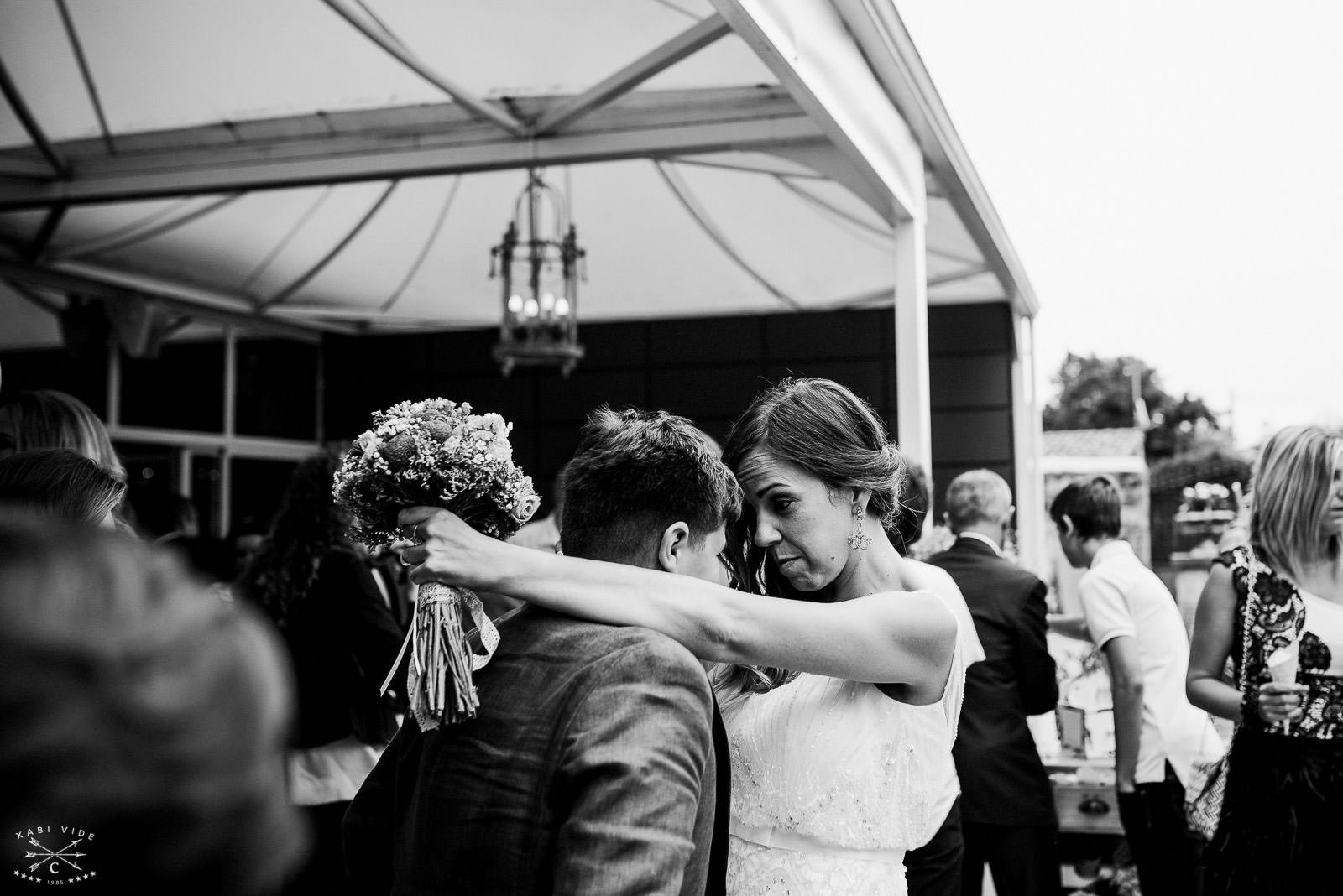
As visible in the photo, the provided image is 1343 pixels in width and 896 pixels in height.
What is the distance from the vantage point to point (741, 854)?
1979 mm

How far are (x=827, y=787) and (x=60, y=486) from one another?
1472 millimetres

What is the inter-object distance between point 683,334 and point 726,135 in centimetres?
568

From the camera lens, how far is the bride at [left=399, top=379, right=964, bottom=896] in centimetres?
183

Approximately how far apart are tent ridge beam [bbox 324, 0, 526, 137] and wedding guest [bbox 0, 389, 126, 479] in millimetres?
2820

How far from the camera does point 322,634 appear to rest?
350 cm

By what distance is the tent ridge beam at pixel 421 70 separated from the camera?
17.3ft


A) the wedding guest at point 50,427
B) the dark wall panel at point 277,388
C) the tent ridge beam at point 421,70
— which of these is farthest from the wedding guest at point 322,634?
the dark wall panel at point 277,388

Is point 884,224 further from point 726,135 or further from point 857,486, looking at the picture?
point 857,486

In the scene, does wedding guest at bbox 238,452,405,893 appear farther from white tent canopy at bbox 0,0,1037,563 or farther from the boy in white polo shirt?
the boy in white polo shirt

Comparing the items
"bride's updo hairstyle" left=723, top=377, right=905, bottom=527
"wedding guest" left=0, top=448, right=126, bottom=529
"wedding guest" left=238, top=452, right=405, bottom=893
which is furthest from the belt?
"wedding guest" left=238, top=452, right=405, bottom=893

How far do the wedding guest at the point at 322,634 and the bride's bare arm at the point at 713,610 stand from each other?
1986 millimetres

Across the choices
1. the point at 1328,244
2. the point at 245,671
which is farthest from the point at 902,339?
the point at 1328,244

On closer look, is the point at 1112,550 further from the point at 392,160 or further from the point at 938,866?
the point at 392,160

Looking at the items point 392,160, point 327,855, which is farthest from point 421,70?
point 327,855
